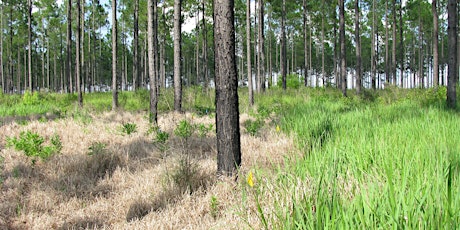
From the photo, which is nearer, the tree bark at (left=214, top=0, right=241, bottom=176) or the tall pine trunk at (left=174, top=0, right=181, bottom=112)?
the tree bark at (left=214, top=0, right=241, bottom=176)

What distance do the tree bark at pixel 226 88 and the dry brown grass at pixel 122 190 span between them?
26cm

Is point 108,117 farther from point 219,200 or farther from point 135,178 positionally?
point 219,200

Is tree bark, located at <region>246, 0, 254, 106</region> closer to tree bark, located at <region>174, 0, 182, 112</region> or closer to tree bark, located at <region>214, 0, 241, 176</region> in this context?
tree bark, located at <region>174, 0, 182, 112</region>

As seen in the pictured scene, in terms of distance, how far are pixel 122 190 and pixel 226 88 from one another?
1.84 metres

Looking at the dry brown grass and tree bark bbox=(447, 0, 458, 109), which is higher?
tree bark bbox=(447, 0, 458, 109)

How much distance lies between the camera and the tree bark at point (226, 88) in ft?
11.8

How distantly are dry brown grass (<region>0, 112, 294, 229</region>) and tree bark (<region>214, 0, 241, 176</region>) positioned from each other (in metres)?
0.26

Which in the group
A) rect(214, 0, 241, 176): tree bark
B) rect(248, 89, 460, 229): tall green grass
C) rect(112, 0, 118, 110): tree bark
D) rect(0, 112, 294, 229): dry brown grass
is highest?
rect(112, 0, 118, 110): tree bark

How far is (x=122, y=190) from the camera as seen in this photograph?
13.0 ft

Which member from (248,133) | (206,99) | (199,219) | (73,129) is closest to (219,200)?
(199,219)

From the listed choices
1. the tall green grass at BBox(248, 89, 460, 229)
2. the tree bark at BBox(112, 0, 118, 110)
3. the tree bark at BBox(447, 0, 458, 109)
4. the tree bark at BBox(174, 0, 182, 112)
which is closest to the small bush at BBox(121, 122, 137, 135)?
the tall green grass at BBox(248, 89, 460, 229)

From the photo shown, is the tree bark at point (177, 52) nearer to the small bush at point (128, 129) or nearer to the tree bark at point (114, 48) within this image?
the tree bark at point (114, 48)

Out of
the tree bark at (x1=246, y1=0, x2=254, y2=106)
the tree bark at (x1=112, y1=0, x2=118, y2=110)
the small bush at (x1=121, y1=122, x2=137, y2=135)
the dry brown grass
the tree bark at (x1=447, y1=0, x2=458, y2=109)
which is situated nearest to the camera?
the dry brown grass

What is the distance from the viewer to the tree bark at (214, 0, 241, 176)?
11.8 feet
